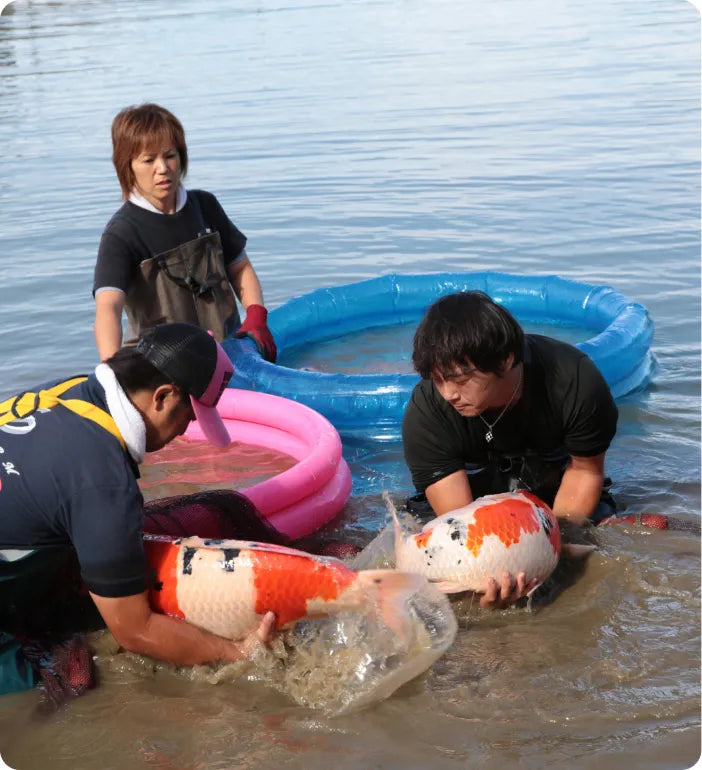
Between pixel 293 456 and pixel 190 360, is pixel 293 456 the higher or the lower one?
the lower one

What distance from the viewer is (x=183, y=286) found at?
19.1ft

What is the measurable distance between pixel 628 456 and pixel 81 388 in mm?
3172

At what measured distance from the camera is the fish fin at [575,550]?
426cm

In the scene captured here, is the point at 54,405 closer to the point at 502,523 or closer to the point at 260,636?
the point at 260,636

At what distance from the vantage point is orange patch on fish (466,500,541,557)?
3.81 meters

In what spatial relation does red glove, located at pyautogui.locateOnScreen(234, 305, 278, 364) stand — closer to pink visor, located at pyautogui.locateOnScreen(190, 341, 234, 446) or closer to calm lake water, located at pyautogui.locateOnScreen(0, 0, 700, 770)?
calm lake water, located at pyautogui.locateOnScreen(0, 0, 700, 770)

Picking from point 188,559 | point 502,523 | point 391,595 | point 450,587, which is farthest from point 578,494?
point 188,559

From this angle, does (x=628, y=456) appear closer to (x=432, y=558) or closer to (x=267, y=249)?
(x=432, y=558)

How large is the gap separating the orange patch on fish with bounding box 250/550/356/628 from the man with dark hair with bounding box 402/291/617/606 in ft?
1.98

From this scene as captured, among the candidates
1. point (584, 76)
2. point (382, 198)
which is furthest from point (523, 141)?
point (584, 76)

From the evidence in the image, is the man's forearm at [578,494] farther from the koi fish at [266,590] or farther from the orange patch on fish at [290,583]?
the orange patch on fish at [290,583]

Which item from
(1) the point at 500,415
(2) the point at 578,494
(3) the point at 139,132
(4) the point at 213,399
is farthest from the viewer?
(3) the point at 139,132

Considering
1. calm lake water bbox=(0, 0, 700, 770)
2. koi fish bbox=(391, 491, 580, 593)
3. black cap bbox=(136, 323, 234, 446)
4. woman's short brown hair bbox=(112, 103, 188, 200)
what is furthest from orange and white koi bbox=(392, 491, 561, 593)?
woman's short brown hair bbox=(112, 103, 188, 200)

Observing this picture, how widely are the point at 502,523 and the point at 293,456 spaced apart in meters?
2.07
